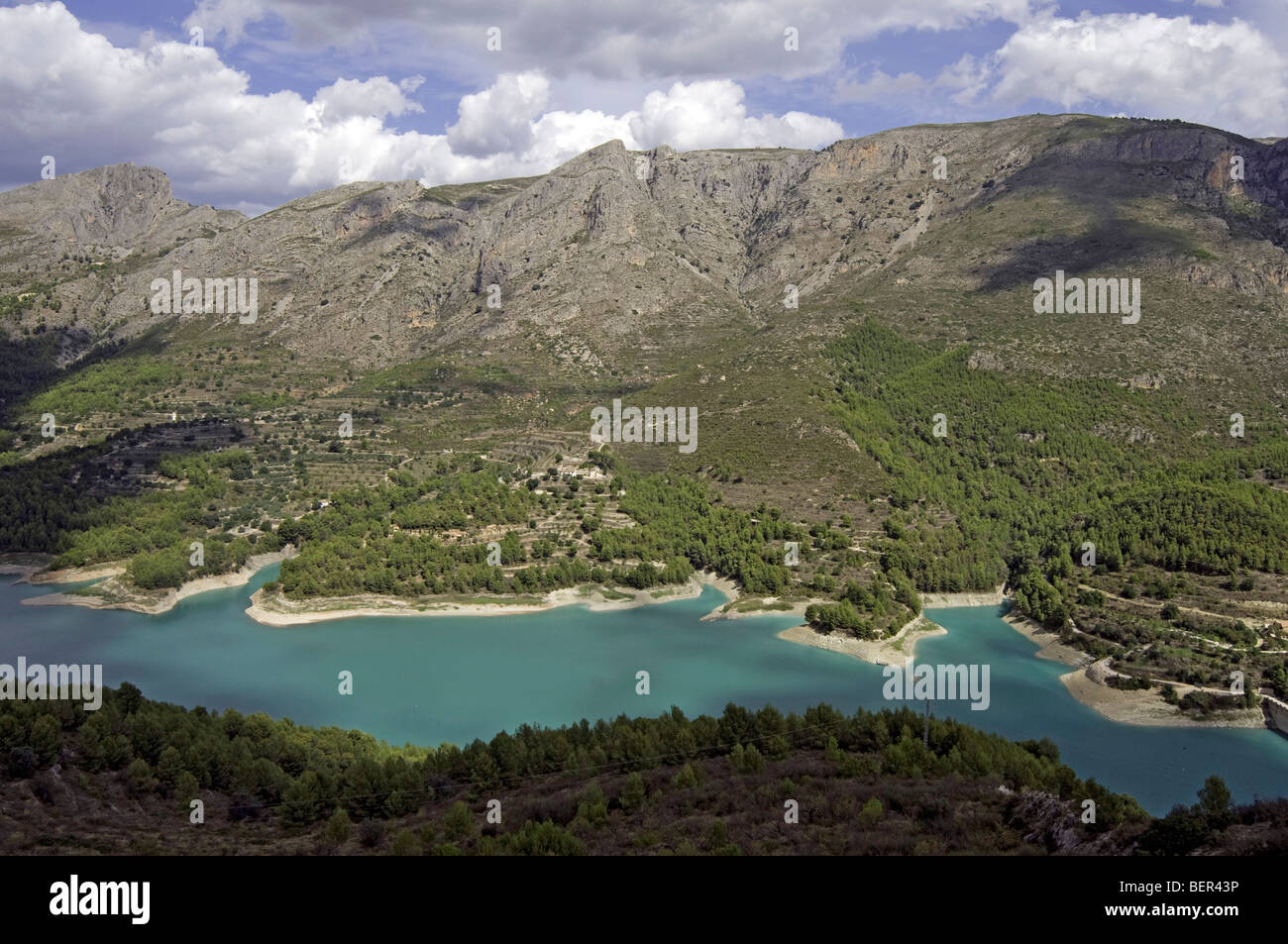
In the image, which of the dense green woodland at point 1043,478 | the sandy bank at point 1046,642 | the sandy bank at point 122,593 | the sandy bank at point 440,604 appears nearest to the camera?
the sandy bank at point 1046,642

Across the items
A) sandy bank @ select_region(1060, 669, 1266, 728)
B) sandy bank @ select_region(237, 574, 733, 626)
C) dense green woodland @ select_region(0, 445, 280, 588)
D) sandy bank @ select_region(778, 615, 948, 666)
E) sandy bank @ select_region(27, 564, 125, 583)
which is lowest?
sandy bank @ select_region(1060, 669, 1266, 728)

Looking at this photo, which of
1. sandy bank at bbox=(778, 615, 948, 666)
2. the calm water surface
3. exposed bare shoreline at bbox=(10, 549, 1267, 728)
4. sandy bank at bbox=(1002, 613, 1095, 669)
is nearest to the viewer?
the calm water surface

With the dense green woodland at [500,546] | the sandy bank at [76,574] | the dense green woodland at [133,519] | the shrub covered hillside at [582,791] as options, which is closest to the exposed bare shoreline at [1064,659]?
the dense green woodland at [500,546]

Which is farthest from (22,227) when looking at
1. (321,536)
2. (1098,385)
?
(1098,385)

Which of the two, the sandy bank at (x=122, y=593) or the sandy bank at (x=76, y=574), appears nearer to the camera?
the sandy bank at (x=122, y=593)

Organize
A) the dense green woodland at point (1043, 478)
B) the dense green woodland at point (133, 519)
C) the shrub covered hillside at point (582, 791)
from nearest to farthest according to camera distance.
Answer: the shrub covered hillside at point (582, 791), the dense green woodland at point (1043, 478), the dense green woodland at point (133, 519)

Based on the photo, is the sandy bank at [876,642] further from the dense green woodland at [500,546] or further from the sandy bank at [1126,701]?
the sandy bank at [1126,701]

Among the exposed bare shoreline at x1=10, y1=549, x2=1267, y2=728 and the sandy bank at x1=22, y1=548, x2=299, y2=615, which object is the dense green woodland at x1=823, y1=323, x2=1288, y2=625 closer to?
the exposed bare shoreline at x1=10, y1=549, x2=1267, y2=728

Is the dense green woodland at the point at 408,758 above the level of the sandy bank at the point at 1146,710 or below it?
above

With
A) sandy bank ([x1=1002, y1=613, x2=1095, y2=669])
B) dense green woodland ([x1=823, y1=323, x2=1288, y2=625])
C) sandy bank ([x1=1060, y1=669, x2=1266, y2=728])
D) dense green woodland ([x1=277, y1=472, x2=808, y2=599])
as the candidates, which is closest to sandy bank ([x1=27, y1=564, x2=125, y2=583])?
dense green woodland ([x1=277, y1=472, x2=808, y2=599])

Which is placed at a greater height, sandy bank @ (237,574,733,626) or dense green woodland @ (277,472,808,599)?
dense green woodland @ (277,472,808,599)

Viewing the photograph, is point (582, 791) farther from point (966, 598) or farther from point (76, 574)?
point (76, 574)
